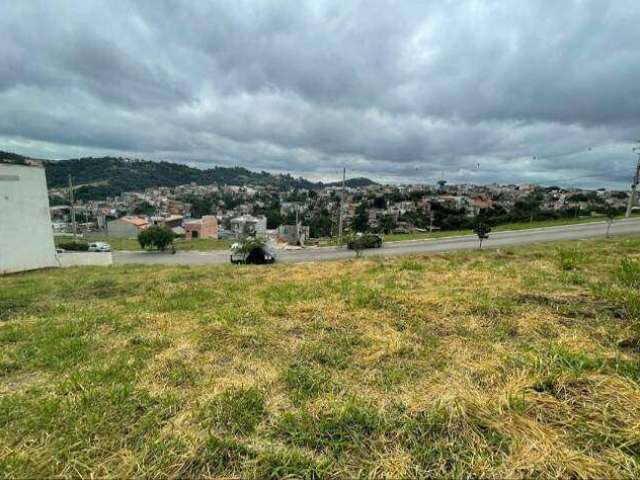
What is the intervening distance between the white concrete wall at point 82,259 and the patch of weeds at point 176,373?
1652cm

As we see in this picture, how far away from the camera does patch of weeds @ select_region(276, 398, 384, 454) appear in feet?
5.64

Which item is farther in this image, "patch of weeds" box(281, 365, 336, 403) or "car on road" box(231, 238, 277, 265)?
"car on road" box(231, 238, 277, 265)

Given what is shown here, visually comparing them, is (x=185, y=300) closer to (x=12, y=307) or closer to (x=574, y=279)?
(x=12, y=307)

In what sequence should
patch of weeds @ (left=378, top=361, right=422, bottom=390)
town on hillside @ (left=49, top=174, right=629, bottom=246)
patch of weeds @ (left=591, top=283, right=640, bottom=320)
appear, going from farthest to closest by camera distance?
town on hillside @ (left=49, top=174, right=629, bottom=246) < patch of weeds @ (left=591, top=283, right=640, bottom=320) < patch of weeds @ (left=378, top=361, right=422, bottom=390)

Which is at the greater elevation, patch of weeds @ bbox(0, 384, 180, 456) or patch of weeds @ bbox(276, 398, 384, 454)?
patch of weeds @ bbox(276, 398, 384, 454)

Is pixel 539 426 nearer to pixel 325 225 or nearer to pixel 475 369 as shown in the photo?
pixel 475 369

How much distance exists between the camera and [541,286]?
15.1 feet

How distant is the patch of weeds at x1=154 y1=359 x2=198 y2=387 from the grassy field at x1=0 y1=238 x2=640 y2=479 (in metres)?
0.02

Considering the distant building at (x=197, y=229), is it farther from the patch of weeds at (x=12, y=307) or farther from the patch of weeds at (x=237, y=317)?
the patch of weeds at (x=237, y=317)

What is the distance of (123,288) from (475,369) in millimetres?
6933

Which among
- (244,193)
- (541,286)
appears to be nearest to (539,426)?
(541,286)

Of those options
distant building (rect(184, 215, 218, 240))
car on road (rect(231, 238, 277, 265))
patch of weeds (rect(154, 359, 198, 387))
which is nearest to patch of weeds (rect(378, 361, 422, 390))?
patch of weeds (rect(154, 359, 198, 387))

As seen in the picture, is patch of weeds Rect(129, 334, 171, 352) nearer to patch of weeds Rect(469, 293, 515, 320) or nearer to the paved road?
patch of weeds Rect(469, 293, 515, 320)

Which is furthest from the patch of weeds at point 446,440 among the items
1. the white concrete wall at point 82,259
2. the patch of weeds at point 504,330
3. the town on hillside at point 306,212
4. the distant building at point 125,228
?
the distant building at point 125,228
